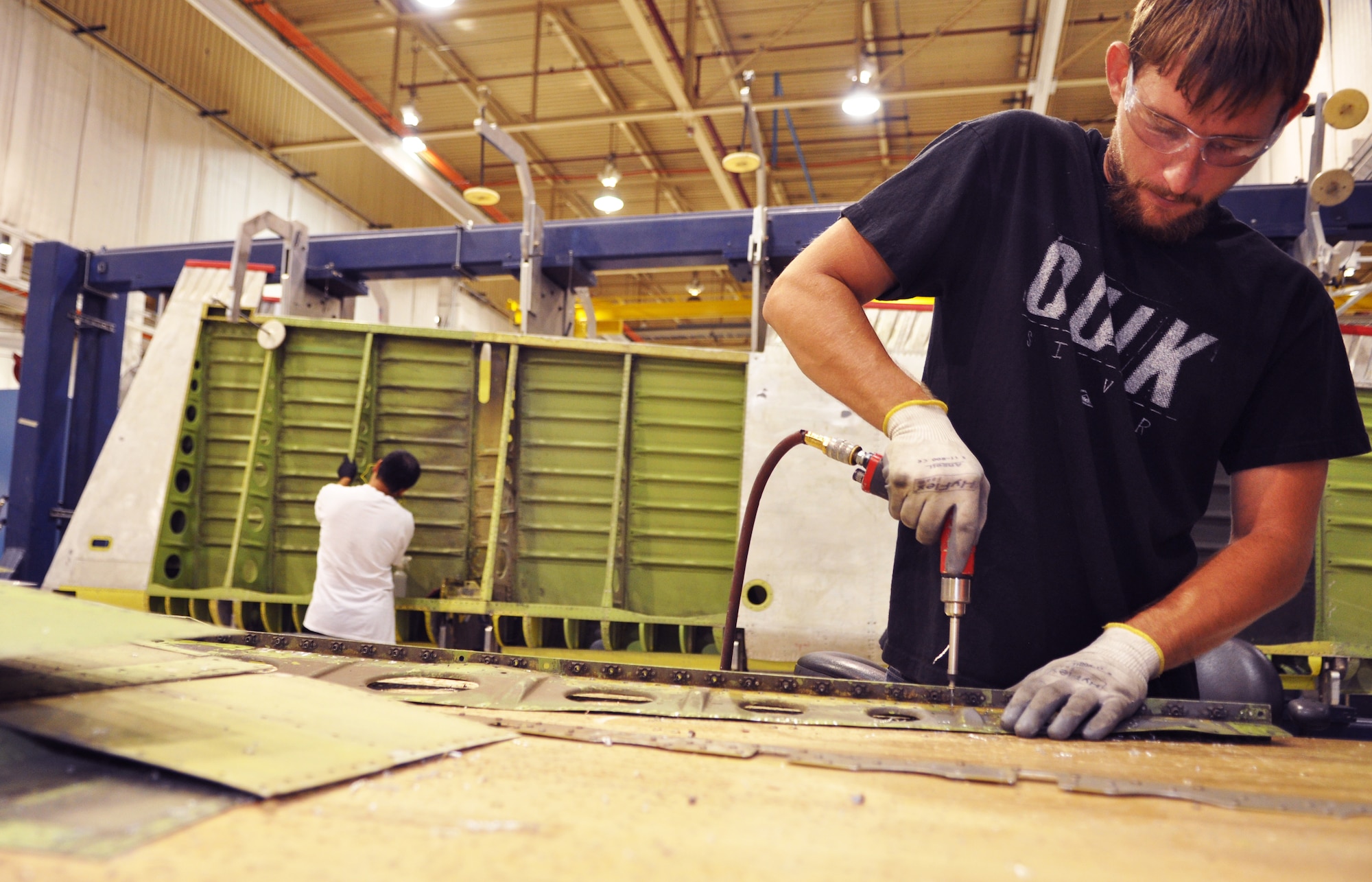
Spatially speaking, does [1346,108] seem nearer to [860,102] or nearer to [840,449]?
[840,449]

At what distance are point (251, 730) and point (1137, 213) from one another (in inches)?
66.9

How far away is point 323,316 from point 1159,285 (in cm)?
560

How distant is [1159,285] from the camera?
166cm

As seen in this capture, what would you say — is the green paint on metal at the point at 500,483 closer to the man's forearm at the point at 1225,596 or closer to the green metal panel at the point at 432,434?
the green metal panel at the point at 432,434

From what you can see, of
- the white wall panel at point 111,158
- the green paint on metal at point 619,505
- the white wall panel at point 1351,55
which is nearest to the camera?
the green paint on metal at point 619,505

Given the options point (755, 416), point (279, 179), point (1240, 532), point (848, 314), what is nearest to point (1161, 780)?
point (848, 314)

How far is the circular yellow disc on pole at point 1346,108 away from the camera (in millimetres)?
3672

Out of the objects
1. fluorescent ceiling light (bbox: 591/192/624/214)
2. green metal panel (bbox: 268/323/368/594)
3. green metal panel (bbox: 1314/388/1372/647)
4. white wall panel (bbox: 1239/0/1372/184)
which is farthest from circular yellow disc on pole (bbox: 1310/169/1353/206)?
fluorescent ceiling light (bbox: 591/192/624/214)

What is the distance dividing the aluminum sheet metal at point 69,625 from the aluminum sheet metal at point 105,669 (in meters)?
0.03

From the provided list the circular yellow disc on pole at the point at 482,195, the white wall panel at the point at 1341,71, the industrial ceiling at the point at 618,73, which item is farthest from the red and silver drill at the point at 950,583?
the circular yellow disc on pole at the point at 482,195

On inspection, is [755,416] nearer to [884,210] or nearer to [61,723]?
[884,210]

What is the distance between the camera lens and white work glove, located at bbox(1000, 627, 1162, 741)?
1.25 m

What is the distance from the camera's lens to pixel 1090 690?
130 cm

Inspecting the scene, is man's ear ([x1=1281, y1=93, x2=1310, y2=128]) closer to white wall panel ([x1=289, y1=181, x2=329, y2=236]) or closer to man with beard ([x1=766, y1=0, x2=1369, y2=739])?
man with beard ([x1=766, y1=0, x2=1369, y2=739])
